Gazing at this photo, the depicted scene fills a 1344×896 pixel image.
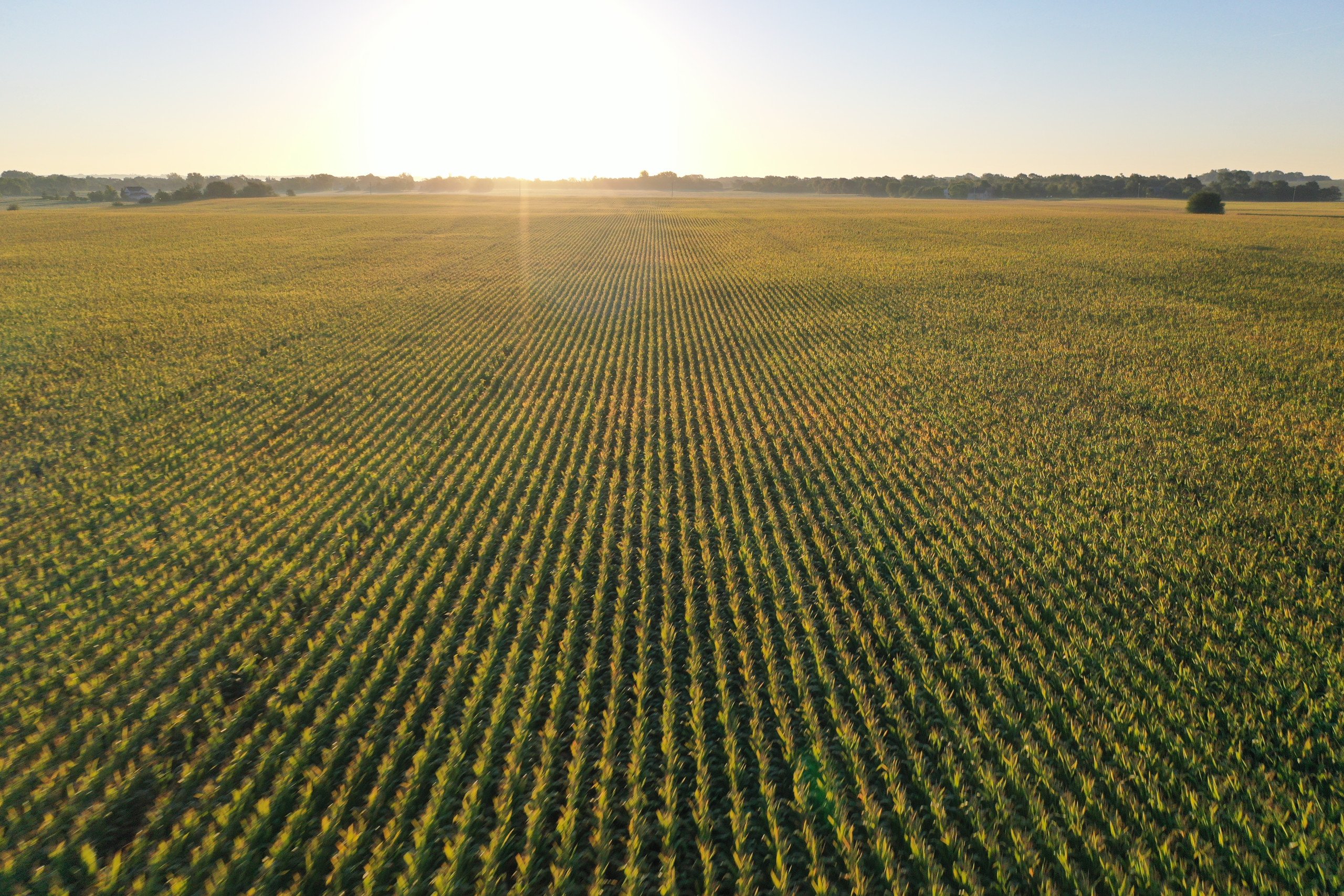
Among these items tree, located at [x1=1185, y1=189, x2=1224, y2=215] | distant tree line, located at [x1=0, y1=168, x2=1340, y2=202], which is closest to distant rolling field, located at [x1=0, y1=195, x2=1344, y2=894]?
tree, located at [x1=1185, y1=189, x2=1224, y2=215]

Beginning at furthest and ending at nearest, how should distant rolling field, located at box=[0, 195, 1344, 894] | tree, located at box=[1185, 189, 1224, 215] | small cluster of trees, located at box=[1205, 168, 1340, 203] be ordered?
small cluster of trees, located at box=[1205, 168, 1340, 203] < tree, located at box=[1185, 189, 1224, 215] < distant rolling field, located at box=[0, 195, 1344, 894]

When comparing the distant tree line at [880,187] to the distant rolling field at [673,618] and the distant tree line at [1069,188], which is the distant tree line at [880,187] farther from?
the distant rolling field at [673,618]

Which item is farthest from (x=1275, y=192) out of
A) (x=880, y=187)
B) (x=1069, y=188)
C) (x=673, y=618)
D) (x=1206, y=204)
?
(x=673, y=618)

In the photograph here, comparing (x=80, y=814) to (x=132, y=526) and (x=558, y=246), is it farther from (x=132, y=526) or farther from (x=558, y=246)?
(x=558, y=246)

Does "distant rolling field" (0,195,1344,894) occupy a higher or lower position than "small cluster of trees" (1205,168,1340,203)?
lower

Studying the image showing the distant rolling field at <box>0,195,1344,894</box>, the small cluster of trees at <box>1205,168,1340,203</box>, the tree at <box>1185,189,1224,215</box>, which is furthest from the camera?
the small cluster of trees at <box>1205,168,1340,203</box>

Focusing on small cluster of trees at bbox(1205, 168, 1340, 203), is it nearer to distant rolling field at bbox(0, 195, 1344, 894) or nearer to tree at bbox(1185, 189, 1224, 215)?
tree at bbox(1185, 189, 1224, 215)

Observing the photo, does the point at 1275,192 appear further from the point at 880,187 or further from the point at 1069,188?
the point at 880,187
